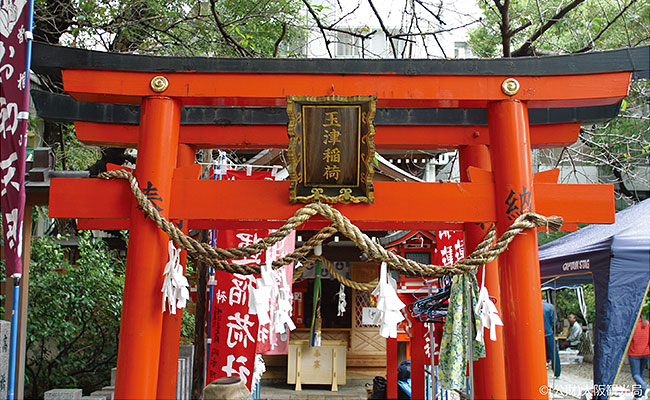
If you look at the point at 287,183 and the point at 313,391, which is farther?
the point at 313,391

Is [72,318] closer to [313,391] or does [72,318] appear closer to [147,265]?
[147,265]

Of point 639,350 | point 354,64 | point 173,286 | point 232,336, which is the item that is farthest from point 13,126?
point 639,350

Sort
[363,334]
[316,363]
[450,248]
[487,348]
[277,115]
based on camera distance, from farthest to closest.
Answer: [363,334]
[316,363]
[450,248]
[277,115]
[487,348]

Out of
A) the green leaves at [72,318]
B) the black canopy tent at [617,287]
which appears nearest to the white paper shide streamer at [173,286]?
the green leaves at [72,318]

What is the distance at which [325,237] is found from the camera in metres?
3.90

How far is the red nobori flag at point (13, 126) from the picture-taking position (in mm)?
3707

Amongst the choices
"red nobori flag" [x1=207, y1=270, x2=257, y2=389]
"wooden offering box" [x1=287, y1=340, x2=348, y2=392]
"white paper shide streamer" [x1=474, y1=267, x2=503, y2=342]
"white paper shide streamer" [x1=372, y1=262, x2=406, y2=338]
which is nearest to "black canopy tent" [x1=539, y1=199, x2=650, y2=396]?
"white paper shide streamer" [x1=474, y1=267, x2=503, y2=342]

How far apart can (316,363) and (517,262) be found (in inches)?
377

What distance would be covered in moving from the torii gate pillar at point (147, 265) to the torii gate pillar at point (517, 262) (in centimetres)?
256

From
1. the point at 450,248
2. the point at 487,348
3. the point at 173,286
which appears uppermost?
the point at 450,248

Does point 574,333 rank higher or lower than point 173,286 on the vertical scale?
lower

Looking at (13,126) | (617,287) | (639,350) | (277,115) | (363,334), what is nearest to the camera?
(13,126)

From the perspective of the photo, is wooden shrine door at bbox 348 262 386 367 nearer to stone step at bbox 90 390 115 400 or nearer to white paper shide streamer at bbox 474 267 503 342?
stone step at bbox 90 390 115 400

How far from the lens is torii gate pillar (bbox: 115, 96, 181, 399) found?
148 inches
